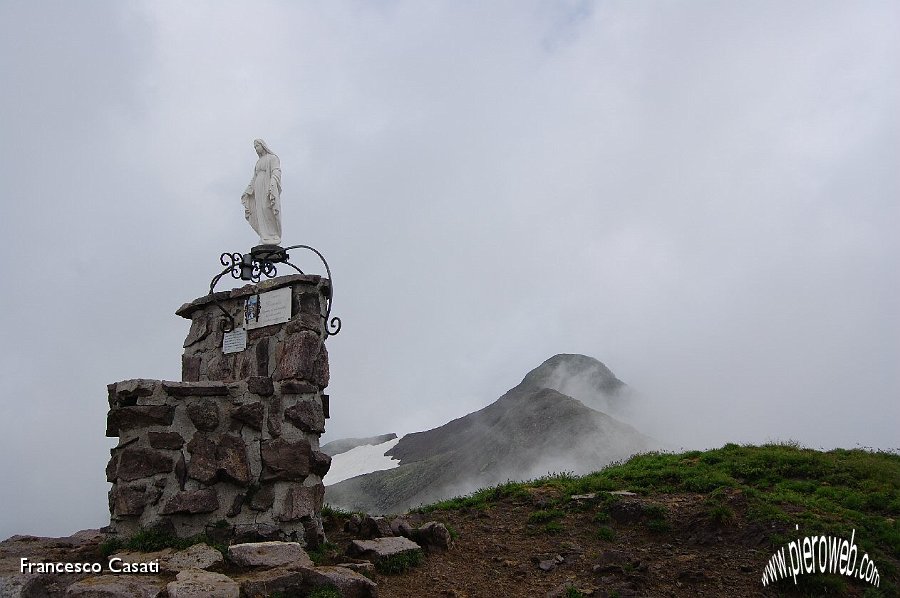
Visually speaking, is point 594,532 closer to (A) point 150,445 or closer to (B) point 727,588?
(B) point 727,588

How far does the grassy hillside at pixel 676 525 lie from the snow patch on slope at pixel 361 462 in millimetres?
15837

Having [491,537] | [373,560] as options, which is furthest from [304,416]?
[491,537]

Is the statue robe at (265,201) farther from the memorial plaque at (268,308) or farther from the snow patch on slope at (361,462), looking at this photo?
the snow patch on slope at (361,462)

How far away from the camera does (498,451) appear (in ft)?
79.6

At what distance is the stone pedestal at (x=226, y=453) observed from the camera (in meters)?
7.30

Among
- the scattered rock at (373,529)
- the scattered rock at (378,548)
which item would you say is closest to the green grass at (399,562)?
the scattered rock at (378,548)

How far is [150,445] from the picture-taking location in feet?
24.3

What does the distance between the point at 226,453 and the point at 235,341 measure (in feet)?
8.16

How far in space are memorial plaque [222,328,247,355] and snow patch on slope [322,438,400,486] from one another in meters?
16.1

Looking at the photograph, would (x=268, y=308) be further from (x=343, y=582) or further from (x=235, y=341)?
(x=343, y=582)

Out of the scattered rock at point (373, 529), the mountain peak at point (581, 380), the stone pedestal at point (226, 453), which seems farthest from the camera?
the mountain peak at point (581, 380)

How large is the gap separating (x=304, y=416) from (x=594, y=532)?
→ 4.37 metres

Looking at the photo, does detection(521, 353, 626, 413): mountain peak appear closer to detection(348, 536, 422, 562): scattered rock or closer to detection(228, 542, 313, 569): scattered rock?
detection(348, 536, 422, 562): scattered rock

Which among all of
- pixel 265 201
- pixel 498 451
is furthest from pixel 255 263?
pixel 498 451
